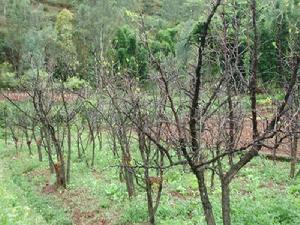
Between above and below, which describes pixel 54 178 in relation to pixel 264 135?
below

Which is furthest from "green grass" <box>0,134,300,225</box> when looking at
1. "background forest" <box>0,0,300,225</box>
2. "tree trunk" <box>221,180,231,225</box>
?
"tree trunk" <box>221,180,231,225</box>

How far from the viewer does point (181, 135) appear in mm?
7840

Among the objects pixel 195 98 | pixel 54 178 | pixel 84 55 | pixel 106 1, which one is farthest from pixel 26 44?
pixel 195 98

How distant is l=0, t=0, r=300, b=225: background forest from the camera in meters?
7.85

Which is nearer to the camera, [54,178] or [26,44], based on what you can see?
[54,178]

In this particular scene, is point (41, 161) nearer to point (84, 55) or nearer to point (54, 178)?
point (54, 178)

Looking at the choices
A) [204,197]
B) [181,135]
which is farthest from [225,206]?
[181,135]

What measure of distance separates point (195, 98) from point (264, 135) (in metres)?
1.15

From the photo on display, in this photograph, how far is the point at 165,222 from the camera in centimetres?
1252

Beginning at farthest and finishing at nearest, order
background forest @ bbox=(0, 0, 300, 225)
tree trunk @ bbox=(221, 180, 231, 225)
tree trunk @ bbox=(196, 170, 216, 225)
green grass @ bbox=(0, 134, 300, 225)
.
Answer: green grass @ bbox=(0, 134, 300, 225) → tree trunk @ bbox=(221, 180, 231, 225) → tree trunk @ bbox=(196, 170, 216, 225) → background forest @ bbox=(0, 0, 300, 225)

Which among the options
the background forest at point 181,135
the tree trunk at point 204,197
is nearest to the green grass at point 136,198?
the background forest at point 181,135

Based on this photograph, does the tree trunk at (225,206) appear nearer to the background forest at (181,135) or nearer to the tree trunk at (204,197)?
the background forest at (181,135)

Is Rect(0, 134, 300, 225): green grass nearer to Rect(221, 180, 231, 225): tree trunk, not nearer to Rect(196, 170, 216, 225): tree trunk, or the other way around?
Rect(221, 180, 231, 225): tree trunk

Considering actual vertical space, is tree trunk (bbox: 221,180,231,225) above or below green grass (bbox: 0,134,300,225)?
above
